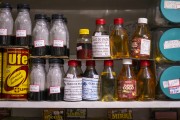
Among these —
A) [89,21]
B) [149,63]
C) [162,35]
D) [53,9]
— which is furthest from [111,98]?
[53,9]

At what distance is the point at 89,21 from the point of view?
4.79 ft

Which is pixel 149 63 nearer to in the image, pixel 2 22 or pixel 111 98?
pixel 111 98

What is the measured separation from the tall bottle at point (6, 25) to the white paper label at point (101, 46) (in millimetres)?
363

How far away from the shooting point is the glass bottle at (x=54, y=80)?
109cm

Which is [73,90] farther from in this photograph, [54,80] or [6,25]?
[6,25]

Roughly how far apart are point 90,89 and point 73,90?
2.9 inches

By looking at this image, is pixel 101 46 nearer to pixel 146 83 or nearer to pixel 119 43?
pixel 119 43

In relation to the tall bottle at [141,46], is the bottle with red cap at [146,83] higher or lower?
lower

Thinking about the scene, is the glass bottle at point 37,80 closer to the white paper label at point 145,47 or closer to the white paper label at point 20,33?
the white paper label at point 20,33

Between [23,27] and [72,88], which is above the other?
[23,27]

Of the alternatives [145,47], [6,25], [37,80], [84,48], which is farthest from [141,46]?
[6,25]

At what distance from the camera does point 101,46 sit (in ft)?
3.63

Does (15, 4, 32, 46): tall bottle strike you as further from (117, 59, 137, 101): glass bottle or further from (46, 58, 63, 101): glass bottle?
(117, 59, 137, 101): glass bottle

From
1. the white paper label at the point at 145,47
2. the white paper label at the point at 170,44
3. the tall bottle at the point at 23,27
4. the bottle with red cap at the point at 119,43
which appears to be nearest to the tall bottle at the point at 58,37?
the tall bottle at the point at 23,27
